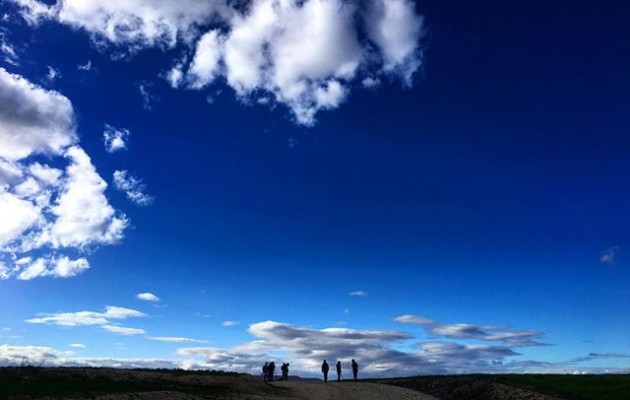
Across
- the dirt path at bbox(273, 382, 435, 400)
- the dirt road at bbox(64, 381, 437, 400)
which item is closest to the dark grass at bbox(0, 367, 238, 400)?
the dirt road at bbox(64, 381, 437, 400)

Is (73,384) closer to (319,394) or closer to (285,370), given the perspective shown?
(319,394)

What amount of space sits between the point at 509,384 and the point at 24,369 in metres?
43.5

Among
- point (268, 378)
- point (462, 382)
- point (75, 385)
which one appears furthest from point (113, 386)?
point (462, 382)

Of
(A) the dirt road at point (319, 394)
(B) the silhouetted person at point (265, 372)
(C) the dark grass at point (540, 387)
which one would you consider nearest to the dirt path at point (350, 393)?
(A) the dirt road at point (319, 394)

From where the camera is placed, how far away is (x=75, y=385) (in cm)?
3988

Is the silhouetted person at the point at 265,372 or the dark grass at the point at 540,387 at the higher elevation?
the silhouetted person at the point at 265,372

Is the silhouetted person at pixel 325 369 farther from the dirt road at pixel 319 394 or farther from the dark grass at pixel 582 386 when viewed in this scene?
the dark grass at pixel 582 386

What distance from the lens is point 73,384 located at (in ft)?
133

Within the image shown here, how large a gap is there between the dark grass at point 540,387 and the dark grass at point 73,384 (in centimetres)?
2152

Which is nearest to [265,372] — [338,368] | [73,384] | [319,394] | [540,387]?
[338,368]

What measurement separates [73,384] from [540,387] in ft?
125

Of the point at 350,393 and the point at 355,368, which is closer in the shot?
the point at 350,393

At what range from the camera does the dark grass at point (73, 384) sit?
33.0 metres

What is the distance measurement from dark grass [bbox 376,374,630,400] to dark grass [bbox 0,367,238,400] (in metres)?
21.5
